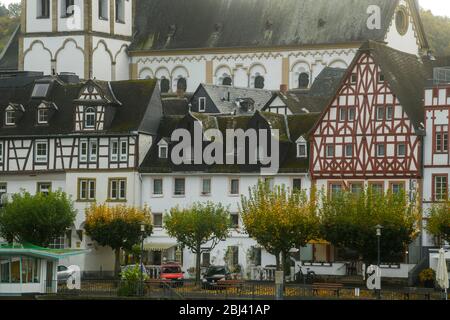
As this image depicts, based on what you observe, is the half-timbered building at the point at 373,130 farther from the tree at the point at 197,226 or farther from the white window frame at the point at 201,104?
the white window frame at the point at 201,104

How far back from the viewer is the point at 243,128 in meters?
133

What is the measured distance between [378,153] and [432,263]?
411 inches

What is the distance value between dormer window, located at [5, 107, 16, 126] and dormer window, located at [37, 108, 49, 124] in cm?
186

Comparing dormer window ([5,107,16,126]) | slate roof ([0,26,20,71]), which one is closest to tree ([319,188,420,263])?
dormer window ([5,107,16,126])

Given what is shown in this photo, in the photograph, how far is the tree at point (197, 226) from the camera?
4946 inches

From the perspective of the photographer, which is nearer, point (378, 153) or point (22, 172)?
point (378, 153)

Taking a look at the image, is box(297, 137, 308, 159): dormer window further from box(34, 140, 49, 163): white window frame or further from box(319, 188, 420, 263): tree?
box(34, 140, 49, 163): white window frame

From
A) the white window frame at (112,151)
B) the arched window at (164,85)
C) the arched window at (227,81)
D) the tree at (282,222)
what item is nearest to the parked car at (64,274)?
the tree at (282,222)

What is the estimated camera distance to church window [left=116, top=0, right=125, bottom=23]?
178m

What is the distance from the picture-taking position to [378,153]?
417ft

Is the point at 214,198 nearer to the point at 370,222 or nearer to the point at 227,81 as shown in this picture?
the point at 370,222
